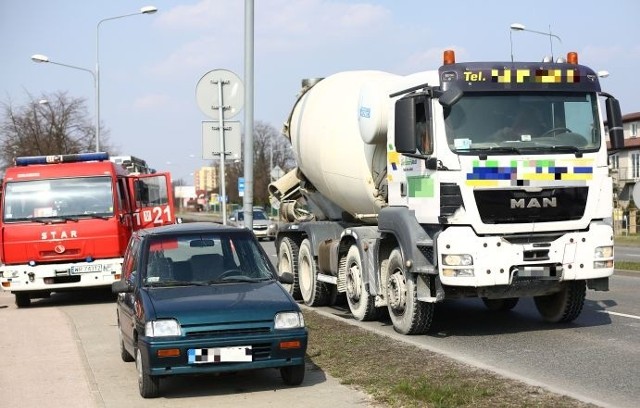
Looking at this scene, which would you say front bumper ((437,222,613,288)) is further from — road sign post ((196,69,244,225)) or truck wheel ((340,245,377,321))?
road sign post ((196,69,244,225))

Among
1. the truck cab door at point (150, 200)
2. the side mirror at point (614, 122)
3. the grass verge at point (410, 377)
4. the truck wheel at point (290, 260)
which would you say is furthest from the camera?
the truck cab door at point (150, 200)

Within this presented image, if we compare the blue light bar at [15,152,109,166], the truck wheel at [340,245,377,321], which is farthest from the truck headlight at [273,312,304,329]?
the blue light bar at [15,152,109,166]

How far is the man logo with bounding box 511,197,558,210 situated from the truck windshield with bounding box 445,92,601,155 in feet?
1.79

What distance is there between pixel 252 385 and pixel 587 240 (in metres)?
4.57

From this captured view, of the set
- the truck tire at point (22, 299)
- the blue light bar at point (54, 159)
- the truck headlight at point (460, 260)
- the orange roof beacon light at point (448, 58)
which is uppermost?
the orange roof beacon light at point (448, 58)

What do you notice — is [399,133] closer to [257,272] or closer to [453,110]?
[453,110]

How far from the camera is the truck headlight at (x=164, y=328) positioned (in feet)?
24.9

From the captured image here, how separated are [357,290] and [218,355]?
546cm

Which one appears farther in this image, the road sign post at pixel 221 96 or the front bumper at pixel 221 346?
the road sign post at pixel 221 96

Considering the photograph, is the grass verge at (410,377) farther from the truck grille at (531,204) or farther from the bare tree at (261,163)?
the bare tree at (261,163)

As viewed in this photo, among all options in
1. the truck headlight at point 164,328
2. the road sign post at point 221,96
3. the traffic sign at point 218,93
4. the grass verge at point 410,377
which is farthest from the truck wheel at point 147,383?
the traffic sign at point 218,93

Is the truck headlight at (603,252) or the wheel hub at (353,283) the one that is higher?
the truck headlight at (603,252)

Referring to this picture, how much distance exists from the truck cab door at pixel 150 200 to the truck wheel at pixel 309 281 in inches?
153

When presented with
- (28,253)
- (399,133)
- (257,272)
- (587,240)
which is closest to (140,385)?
(257,272)
